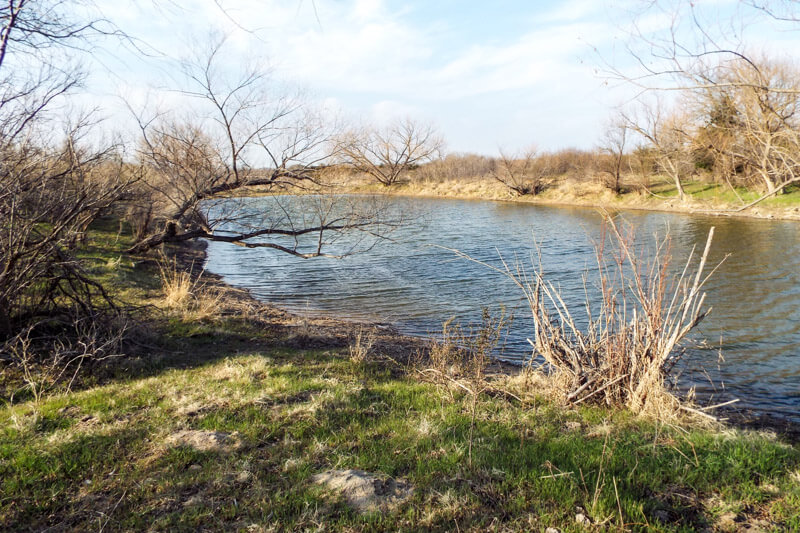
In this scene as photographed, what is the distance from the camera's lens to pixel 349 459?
3.66m

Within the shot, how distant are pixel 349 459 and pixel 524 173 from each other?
44.0 m

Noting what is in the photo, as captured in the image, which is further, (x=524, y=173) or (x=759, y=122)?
(x=524, y=173)

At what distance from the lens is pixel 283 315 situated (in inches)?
410

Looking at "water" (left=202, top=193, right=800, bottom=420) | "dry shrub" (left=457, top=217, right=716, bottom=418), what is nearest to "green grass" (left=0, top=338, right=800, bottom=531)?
"dry shrub" (left=457, top=217, right=716, bottom=418)

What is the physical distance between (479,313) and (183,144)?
25.8 feet

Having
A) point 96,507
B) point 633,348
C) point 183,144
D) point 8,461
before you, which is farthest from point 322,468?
point 183,144

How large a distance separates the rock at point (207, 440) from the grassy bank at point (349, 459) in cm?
2

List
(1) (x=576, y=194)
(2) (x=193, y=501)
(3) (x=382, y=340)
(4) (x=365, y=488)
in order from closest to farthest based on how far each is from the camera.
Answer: (2) (x=193, y=501) → (4) (x=365, y=488) → (3) (x=382, y=340) → (1) (x=576, y=194)

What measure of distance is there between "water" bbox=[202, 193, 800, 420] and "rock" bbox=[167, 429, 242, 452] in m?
4.10

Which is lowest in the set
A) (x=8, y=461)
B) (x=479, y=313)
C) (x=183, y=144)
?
(x=479, y=313)

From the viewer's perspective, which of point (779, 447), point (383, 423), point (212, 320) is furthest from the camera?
point (212, 320)

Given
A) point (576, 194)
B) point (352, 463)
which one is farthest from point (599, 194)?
point (352, 463)

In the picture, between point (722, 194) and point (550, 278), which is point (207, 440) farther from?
point (722, 194)

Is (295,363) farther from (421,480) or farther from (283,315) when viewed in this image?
(283,315)
